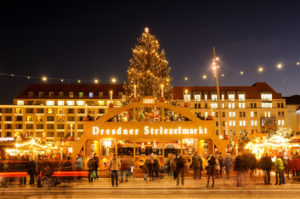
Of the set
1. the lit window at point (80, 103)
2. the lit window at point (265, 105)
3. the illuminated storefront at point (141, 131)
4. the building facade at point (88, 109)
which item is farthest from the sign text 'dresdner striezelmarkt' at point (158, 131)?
the lit window at point (265, 105)

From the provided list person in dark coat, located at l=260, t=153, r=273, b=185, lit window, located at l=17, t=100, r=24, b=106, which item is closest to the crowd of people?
person in dark coat, located at l=260, t=153, r=273, b=185

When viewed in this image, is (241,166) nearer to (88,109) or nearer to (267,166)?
(267,166)

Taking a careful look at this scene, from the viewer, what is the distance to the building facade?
3627 inches

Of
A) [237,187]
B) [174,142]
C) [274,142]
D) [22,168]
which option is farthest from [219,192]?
[274,142]

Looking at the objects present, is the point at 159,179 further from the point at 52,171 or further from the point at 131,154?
the point at 52,171

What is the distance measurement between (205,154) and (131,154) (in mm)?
5325

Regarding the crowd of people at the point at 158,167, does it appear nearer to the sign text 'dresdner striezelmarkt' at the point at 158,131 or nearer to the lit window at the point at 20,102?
the sign text 'dresdner striezelmarkt' at the point at 158,131

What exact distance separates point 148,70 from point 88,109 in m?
51.5

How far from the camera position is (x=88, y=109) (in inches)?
3634

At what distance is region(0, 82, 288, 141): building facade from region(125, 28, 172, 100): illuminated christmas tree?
47.7 m

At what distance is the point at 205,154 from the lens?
88.8ft

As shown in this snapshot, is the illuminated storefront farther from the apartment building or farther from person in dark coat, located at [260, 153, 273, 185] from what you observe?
the apartment building

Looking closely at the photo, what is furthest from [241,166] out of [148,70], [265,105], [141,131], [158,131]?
[265,105]

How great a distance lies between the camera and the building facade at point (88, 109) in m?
92.1
